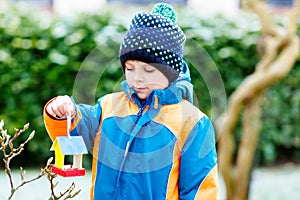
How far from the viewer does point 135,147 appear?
100 inches

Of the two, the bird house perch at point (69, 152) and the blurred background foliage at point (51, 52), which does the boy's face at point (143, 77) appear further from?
the blurred background foliage at point (51, 52)

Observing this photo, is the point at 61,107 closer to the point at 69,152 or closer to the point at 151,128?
the point at 69,152

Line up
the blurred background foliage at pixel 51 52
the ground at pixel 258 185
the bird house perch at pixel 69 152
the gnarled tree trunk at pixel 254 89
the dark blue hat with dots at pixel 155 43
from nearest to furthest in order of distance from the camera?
the bird house perch at pixel 69 152 → the dark blue hat with dots at pixel 155 43 → the gnarled tree trunk at pixel 254 89 → the ground at pixel 258 185 → the blurred background foliage at pixel 51 52

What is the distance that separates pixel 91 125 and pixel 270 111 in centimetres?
519

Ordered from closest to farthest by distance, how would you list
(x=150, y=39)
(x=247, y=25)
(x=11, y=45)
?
(x=150, y=39) → (x=11, y=45) → (x=247, y=25)

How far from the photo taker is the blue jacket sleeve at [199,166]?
2562mm

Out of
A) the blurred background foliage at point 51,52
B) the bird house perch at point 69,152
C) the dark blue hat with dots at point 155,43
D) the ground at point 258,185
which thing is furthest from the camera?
the blurred background foliage at point 51,52

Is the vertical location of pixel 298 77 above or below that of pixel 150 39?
below

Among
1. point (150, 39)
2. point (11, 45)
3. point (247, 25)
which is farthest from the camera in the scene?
point (247, 25)

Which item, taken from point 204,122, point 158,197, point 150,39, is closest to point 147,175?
point 158,197

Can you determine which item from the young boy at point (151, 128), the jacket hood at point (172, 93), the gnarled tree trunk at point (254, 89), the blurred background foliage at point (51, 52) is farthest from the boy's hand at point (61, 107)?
the blurred background foliage at point (51, 52)

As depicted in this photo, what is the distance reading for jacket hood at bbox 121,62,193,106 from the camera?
2.56 meters

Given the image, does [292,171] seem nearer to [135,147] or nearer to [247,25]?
[247,25]

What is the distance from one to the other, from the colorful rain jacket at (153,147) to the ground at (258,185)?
9.55 ft
